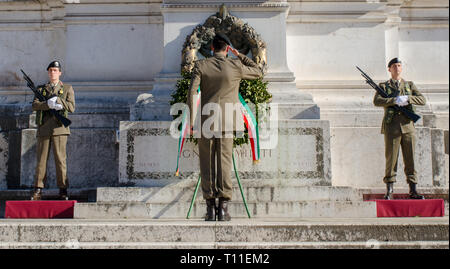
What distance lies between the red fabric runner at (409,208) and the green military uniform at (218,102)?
258cm

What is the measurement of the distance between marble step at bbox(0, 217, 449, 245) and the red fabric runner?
96.8 inches

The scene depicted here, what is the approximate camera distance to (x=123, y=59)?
11148 millimetres

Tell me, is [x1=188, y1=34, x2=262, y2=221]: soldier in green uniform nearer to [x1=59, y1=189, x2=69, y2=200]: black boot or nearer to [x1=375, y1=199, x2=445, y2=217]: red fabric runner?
[x1=375, y1=199, x2=445, y2=217]: red fabric runner

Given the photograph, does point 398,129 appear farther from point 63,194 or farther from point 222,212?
point 63,194

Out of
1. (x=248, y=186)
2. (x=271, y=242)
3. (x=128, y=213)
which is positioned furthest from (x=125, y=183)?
(x=271, y=242)

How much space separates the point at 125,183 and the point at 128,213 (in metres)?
0.96

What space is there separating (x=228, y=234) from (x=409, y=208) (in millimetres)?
3642

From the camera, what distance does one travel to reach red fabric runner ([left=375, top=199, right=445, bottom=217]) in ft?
27.5

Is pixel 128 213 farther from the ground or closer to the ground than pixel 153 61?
closer to the ground

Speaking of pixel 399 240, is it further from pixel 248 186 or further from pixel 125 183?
pixel 125 183

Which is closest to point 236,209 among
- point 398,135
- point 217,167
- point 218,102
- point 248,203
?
point 248,203

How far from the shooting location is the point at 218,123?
23.6 ft

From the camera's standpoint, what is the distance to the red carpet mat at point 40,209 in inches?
338

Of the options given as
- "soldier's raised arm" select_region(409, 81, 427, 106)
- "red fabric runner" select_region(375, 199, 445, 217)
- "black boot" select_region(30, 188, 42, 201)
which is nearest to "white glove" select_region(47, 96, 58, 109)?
"black boot" select_region(30, 188, 42, 201)
